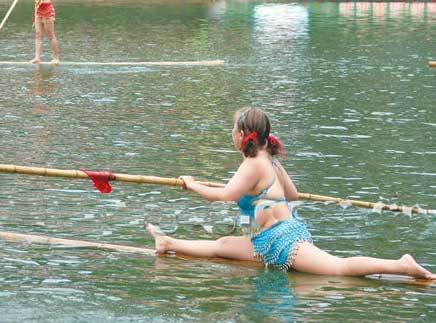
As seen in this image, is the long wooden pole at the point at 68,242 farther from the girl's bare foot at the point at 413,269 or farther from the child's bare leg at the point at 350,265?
the girl's bare foot at the point at 413,269

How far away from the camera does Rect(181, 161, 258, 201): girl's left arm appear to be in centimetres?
877

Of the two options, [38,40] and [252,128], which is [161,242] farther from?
[38,40]

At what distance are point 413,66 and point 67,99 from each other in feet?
25.7

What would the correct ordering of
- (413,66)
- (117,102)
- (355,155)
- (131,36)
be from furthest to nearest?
(131,36)
(413,66)
(117,102)
(355,155)

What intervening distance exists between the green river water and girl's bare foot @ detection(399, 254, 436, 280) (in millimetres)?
101

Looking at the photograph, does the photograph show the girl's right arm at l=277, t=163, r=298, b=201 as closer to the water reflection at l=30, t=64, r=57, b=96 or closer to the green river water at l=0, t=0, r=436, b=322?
the green river water at l=0, t=0, r=436, b=322

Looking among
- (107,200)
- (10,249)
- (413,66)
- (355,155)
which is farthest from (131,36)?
(10,249)

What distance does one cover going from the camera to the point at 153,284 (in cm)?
845

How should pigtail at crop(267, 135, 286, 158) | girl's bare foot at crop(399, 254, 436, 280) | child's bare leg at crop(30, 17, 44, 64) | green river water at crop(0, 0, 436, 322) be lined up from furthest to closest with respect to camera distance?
child's bare leg at crop(30, 17, 44, 64), pigtail at crop(267, 135, 286, 158), girl's bare foot at crop(399, 254, 436, 280), green river water at crop(0, 0, 436, 322)

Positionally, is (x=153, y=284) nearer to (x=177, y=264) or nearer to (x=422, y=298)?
(x=177, y=264)

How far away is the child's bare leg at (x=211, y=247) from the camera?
9086 millimetres

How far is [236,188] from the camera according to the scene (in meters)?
8.78

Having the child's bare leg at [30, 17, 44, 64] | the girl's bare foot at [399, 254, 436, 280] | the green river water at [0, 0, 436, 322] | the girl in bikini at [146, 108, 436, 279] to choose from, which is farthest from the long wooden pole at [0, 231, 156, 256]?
the child's bare leg at [30, 17, 44, 64]

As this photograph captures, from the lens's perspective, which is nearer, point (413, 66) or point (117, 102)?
point (117, 102)
